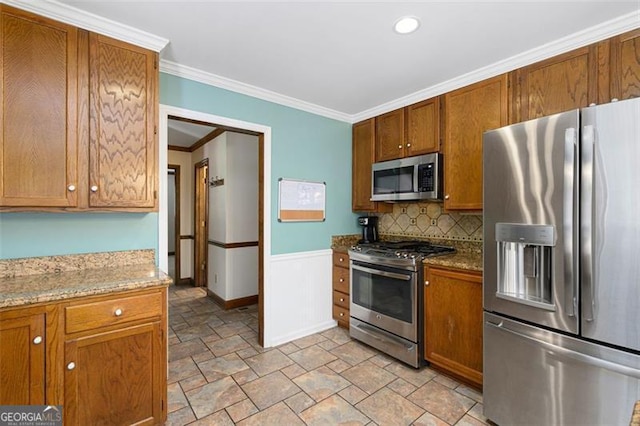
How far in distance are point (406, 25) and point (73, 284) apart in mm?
2385

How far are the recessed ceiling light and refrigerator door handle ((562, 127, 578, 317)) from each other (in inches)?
40.5

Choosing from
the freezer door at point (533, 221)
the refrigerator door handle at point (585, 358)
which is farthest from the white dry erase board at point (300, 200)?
the refrigerator door handle at point (585, 358)

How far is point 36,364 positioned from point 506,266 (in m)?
2.48

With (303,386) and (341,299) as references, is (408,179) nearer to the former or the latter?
(341,299)

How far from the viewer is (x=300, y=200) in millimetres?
3057

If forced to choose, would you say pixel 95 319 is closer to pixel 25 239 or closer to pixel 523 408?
pixel 25 239

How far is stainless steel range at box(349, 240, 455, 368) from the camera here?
2416mm

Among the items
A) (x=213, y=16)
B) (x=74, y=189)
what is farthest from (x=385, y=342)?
(x=213, y=16)

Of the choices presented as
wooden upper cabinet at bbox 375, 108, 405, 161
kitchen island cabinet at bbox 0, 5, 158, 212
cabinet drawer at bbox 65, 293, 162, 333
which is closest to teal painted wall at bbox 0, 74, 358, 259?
kitchen island cabinet at bbox 0, 5, 158, 212

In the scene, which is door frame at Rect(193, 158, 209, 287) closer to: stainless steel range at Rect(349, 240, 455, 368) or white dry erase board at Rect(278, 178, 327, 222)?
white dry erase board at Rect(278, 178, 327, 222)

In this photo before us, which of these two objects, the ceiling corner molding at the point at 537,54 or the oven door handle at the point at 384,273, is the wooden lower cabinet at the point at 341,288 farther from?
the ceiling corner molding at the point at 537,54

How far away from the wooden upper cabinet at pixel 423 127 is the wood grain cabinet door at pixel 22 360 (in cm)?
287

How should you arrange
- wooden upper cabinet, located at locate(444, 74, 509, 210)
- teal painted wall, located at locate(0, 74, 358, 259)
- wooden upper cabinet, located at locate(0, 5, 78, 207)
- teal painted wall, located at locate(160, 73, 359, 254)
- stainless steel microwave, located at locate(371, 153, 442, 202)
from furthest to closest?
stainless steel microwave, located at locate(371, 153, 442, 202), teal painted wall, located at locate(160, 73, 359, 254), wooden upper cabinet, located at locate(444, 74, 509, 210), teal painted wall, located at locate(0, 74, 358, 259), wooden upper cabinet, located at locate(0, 5, 78, 207)

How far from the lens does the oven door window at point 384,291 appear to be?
2.46 metres
